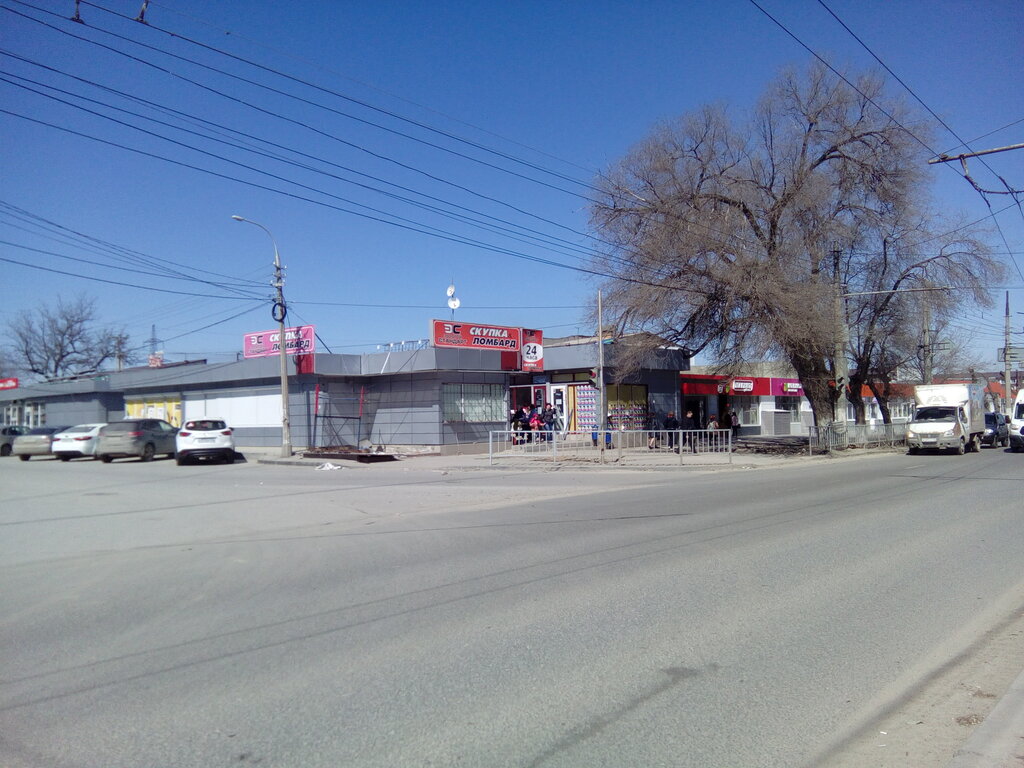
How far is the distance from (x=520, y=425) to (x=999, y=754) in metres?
27.8

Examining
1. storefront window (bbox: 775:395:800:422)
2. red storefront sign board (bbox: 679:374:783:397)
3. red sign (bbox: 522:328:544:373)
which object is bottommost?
storefront window (bbox: 775:395:800:422)

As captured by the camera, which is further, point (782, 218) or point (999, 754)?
point (782, 218)

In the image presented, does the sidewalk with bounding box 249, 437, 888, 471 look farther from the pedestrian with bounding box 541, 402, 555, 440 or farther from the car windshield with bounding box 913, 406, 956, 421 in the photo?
the car windshield with bounding box 913, 406, 956, 421

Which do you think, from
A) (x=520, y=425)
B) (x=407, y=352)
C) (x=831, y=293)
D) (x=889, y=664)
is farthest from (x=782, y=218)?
(x=889, y=664)

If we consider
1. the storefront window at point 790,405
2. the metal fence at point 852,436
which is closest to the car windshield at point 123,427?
the metal fence at point 852,436

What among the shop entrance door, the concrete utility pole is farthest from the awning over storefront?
the shop entrance door

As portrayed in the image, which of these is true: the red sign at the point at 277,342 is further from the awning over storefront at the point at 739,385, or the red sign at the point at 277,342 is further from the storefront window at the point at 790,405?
the storefront window at the point at 790,405

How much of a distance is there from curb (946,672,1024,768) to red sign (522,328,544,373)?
1041 inches

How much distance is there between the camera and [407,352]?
29234 mm

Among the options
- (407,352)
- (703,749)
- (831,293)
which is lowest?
(703,749)

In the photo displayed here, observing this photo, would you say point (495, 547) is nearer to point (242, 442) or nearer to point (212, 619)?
point (212, 619)

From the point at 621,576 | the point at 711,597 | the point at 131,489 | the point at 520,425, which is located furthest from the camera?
the point at 520,425

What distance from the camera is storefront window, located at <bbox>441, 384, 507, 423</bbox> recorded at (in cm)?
2997

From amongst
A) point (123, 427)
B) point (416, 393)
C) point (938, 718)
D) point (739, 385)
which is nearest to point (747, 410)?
point (739, 385)
